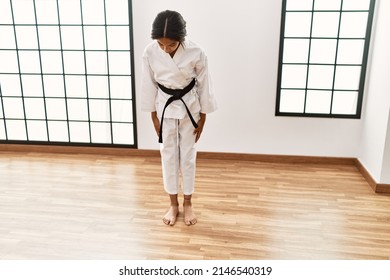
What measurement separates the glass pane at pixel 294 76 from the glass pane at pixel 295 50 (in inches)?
2.6

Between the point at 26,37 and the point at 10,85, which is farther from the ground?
the point at 26,37

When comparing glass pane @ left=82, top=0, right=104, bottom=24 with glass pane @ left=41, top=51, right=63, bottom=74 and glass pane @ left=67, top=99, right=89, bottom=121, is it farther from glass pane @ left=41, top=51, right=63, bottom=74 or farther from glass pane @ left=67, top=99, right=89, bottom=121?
glass pane @ left=67, top=99, right=89, bottom=121

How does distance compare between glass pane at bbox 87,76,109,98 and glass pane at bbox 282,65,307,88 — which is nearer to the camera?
glass pane at bbox 282,65,307,88

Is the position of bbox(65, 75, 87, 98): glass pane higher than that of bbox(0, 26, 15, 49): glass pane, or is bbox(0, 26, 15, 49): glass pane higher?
bbox(0, 26, 15, 49): glass pane

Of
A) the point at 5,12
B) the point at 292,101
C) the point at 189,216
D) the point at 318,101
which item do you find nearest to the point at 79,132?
the point at 5,12

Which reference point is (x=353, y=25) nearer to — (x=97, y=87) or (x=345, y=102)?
(x=345, y=102)

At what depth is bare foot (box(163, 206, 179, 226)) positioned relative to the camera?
7.79ft

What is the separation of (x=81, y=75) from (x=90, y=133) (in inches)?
25.0

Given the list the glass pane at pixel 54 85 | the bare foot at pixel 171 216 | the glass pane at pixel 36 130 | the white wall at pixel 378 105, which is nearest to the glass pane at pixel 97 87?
the glass pane at pixel 54 85

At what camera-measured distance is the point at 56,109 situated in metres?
3.85

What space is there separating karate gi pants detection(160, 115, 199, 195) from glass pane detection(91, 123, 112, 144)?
1.67 meters

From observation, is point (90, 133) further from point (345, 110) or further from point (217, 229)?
point (345, 110)

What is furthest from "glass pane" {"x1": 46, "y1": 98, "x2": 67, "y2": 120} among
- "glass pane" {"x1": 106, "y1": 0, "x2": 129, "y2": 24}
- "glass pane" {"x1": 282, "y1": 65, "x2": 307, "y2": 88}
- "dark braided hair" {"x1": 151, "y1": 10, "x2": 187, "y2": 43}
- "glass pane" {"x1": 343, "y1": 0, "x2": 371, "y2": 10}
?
"glass pane" {"x1": 343, "y1": 0, "x2": 371, "y2": 10}

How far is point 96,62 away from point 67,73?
35 centimetres
